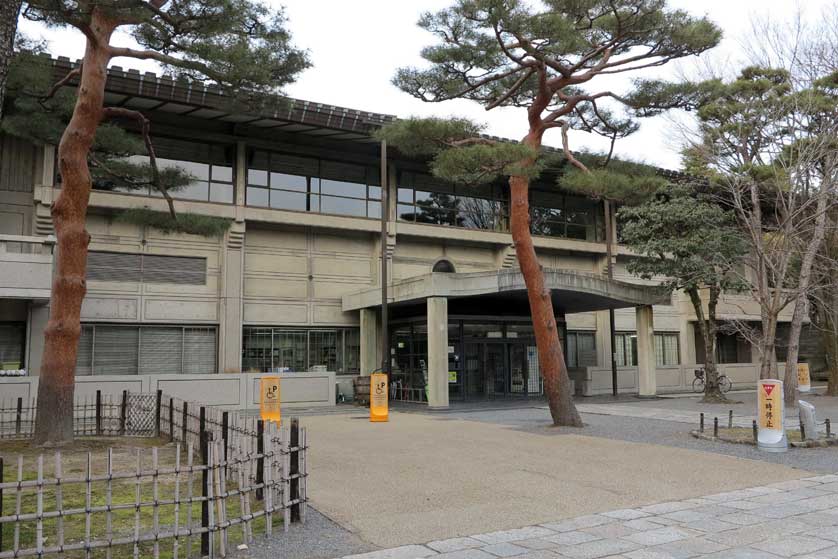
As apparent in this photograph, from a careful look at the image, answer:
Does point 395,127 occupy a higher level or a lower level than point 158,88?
lower

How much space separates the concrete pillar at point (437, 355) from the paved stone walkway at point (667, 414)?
4.36 m

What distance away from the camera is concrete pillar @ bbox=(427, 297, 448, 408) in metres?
21.9

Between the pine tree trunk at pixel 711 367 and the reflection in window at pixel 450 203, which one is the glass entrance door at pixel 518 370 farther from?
the pine tree trunk at pixel 711 367

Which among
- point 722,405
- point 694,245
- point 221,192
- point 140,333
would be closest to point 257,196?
point 221,192

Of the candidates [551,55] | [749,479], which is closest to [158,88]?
[551,55]

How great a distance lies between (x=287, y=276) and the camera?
1030 inches

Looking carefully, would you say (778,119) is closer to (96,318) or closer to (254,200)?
(254,200)

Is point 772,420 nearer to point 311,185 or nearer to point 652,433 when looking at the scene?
point 652,433

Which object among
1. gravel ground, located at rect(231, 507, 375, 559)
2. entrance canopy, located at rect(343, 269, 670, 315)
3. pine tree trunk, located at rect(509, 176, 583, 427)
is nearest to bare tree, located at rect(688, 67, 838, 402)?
pine tree trunk, located at rect(509, 176, 583, 427)

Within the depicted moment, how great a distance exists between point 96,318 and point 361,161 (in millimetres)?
11391

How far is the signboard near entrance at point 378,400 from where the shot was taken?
1822 cm

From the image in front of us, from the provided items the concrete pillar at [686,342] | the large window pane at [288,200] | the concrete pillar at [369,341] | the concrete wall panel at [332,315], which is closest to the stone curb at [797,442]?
the concrete pillar at [369,341]

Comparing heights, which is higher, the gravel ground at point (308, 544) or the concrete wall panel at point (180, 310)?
the concrete wall panel at point (180, 310)

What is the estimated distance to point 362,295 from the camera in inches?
1017
